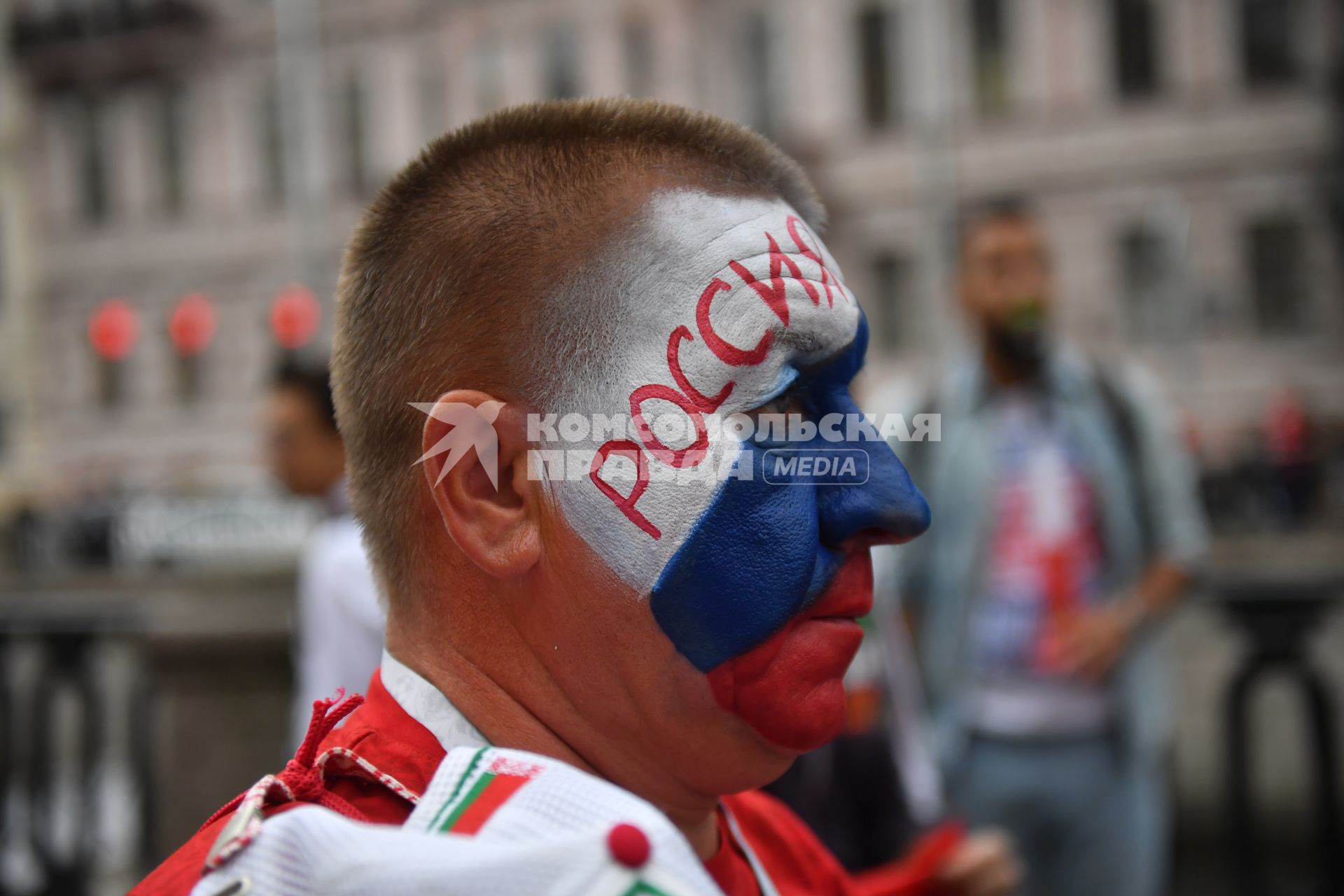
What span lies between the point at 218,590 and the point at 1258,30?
22535mm

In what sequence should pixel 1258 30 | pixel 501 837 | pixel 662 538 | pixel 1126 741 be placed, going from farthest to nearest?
pixel 1258 30, pixel 1126 741, pixel 662 538, pixel 501 837

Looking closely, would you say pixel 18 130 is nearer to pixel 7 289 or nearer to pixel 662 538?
pixel 7 289

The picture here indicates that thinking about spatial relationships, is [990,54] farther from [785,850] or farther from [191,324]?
[785,850]

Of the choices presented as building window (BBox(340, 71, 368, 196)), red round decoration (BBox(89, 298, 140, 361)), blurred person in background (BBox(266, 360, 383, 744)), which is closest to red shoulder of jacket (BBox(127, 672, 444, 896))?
blurred person in background (BBox(266, 360, 383, 744))

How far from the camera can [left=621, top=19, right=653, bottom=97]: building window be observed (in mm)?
25047

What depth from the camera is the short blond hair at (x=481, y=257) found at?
1.09m

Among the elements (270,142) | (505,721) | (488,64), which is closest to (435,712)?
(505,721)

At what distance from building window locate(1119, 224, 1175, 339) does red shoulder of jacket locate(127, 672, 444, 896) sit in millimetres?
22570

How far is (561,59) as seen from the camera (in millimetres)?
26234

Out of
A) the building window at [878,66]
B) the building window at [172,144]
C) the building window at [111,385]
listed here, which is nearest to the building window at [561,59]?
the building window at [878,66]

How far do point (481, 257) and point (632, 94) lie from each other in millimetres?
17296

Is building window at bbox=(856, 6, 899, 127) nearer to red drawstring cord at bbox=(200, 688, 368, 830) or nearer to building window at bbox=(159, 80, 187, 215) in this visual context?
building window at bbox=(159, 80, 187, 215)

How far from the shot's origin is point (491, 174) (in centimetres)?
111

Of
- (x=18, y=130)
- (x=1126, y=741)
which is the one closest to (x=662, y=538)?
(x=1126, y=741)
